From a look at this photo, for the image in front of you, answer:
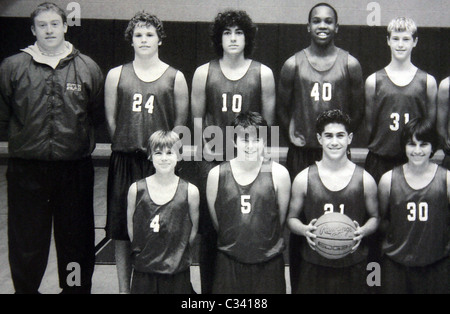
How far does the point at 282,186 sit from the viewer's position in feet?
9.11

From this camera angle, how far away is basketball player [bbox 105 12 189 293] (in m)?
2.93

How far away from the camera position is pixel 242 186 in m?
2.75

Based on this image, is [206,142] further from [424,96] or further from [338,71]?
[424,96]

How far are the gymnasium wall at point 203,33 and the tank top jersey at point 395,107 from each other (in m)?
3.26

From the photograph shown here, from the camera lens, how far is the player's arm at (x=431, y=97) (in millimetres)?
2941

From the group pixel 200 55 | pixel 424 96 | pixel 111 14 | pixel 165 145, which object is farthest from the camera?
pixel 200 55

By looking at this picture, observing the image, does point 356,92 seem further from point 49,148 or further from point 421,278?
point 49,148

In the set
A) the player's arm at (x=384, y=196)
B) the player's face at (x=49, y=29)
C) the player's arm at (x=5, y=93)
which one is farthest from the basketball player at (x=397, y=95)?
the player's arm at (x=5, y=93)

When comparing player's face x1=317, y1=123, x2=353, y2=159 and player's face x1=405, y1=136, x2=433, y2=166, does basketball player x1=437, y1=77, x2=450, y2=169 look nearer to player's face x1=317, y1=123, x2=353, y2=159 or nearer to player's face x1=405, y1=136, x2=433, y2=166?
player's face x1=405, y1=136, x2=433, y2=166

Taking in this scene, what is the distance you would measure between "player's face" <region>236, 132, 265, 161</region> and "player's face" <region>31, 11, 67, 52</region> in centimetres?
116

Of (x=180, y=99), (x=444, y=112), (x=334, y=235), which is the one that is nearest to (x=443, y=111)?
(x=444, y=112)
